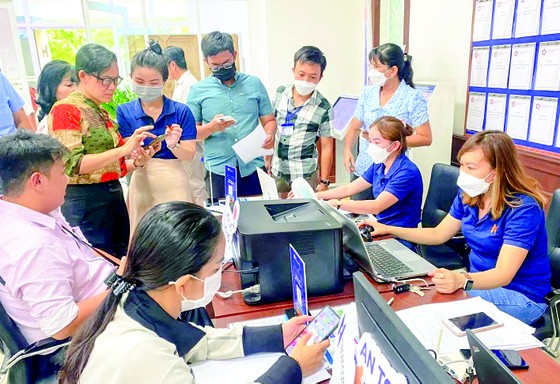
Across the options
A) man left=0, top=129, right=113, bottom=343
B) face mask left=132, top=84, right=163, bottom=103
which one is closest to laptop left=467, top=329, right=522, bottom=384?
man left=0, top=129, right=113, bottom=343

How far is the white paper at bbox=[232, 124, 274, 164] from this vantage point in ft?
7.66

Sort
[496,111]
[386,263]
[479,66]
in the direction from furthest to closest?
[479,66] < [496,111] < [386,263]

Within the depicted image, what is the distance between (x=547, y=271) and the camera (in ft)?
4.78

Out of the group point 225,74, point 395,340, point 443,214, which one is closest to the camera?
point 395,340

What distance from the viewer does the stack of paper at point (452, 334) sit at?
104 cm

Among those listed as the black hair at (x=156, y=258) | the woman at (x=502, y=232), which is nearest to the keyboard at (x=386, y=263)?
the woman at (x=502, y=232)

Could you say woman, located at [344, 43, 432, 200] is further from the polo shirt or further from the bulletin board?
the polo shirt

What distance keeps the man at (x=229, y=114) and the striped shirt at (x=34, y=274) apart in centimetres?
133

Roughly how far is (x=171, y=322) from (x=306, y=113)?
174 cm

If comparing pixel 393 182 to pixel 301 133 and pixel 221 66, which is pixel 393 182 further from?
pixel 221 66

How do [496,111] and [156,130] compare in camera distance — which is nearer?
[156,130]

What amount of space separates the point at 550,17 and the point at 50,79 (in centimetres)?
271

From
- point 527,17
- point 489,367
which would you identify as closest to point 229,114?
point 527,17

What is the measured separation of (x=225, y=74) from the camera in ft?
7.99
